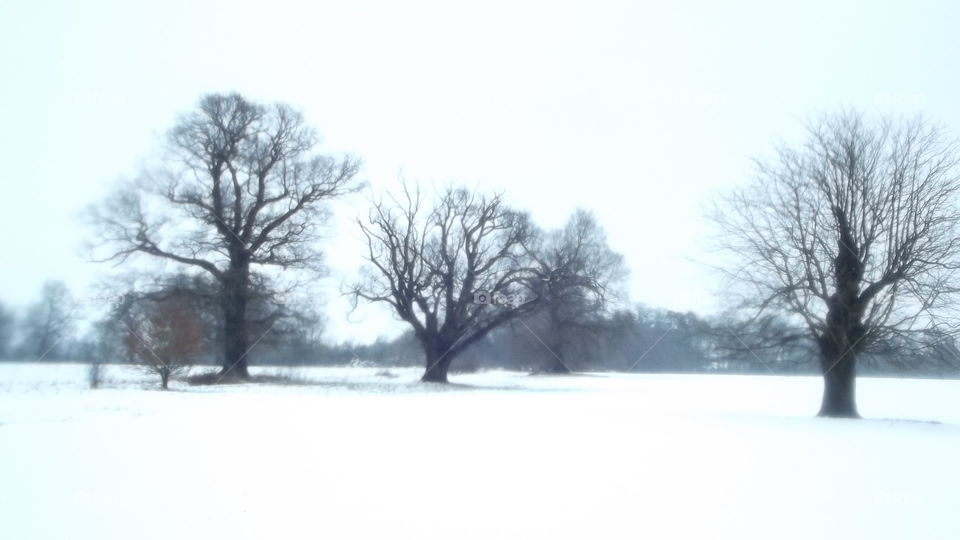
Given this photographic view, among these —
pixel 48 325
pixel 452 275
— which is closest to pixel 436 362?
pixel 452 275

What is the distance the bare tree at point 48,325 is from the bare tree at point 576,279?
27292 mm

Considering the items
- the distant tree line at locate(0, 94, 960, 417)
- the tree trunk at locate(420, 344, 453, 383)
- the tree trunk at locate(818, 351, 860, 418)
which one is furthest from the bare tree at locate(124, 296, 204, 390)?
the tree trunk at locate(818, 351, 860, 418)

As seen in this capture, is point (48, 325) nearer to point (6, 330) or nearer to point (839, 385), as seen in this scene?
point (6, 330)

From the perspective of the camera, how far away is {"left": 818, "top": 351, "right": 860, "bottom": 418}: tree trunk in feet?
71.1

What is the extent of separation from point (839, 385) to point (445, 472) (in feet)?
51.9

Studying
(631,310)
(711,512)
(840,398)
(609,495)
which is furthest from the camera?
(631,310)

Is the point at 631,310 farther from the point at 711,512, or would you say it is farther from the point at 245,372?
the point at 711,512

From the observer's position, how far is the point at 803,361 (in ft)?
73.7

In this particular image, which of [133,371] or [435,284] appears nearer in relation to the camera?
[133,371]

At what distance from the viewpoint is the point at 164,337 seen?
26.4 metres

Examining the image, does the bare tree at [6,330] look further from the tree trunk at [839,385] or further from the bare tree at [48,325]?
the tree trunk at [839,385]

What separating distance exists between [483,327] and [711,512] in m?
32.3

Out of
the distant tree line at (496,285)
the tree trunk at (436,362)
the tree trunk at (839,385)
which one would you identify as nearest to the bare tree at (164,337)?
the distant tree line at (496,285)

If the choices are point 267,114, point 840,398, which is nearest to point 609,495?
point 840,398
